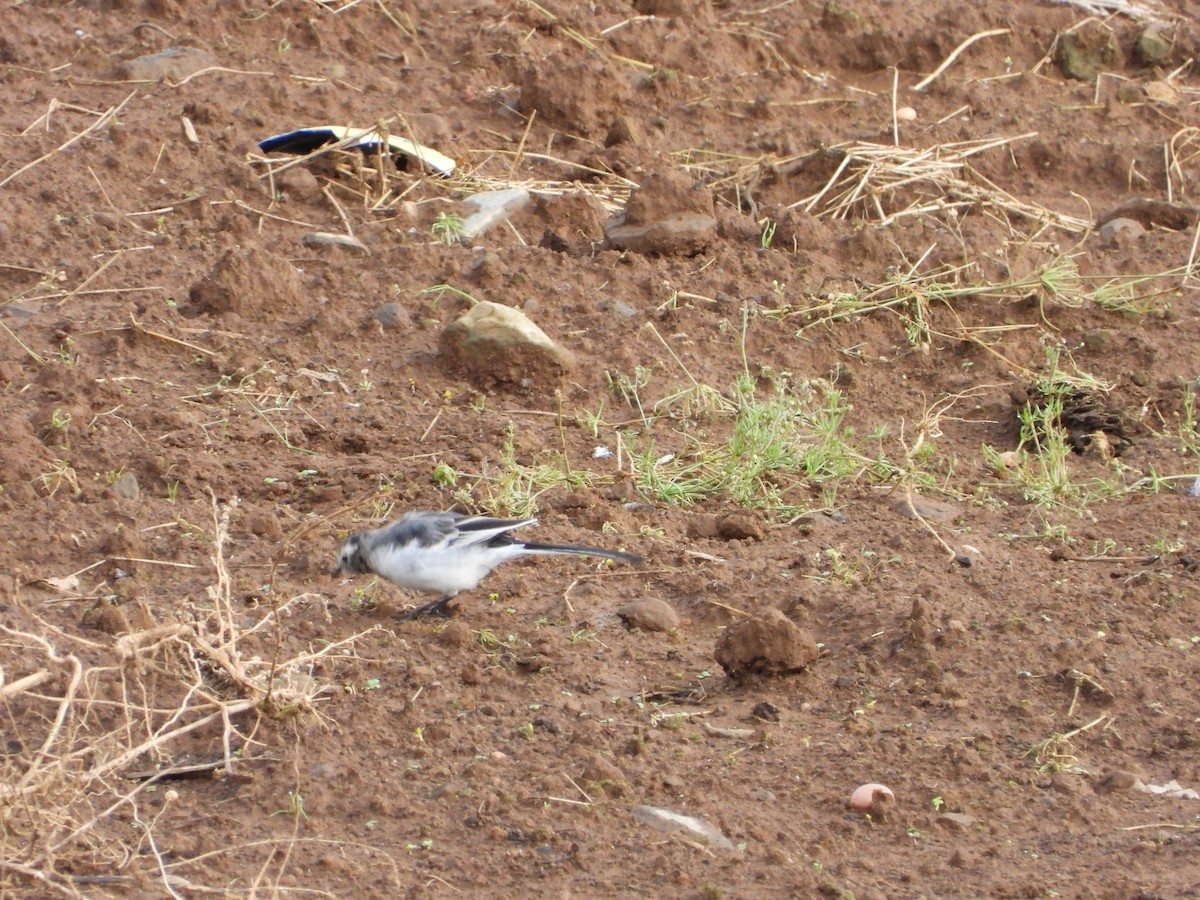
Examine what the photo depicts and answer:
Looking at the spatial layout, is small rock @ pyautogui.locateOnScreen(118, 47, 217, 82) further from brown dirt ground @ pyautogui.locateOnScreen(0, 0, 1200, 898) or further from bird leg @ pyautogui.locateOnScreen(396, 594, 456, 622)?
bird leg @ pyautogui.locateOnScreen(396, 594, 456, 622)

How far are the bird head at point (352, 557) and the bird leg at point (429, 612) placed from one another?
0.20 m

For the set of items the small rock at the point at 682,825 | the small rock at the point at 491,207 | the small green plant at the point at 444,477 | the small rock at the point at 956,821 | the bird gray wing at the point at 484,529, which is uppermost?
the small rock at the point at 682,825

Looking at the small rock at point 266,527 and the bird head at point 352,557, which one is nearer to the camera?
the bird head at point 352,557

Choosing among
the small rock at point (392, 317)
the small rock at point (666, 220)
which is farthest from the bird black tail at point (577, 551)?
the small rock at point (666, 220)

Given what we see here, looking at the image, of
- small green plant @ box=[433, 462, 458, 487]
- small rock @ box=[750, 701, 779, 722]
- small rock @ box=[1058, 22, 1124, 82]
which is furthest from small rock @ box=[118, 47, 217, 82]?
small rock @ box=[750, 701, 779, 722]

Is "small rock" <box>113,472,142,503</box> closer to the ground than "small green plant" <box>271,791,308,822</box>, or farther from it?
closer to the ground

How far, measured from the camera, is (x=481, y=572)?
5.11 metres

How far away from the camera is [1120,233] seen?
8203 millimetres

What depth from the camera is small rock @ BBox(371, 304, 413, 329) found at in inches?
275

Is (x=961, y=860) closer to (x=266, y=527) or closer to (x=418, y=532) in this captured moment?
(x=418, y=532)

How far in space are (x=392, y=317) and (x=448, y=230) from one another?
0.92 meters

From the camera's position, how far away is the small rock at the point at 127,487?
564cm

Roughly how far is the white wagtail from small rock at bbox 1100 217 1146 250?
4.18m

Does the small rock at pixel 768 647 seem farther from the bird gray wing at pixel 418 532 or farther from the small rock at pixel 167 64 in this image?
the small rock at pixel 167 64
